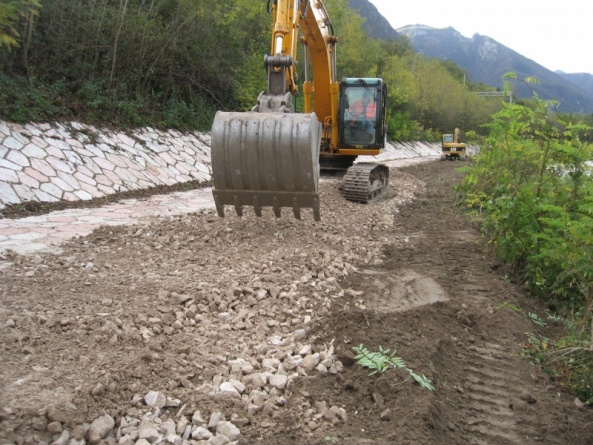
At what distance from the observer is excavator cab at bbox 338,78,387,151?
11.1 m

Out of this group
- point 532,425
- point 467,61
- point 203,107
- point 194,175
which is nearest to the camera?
point 532,425

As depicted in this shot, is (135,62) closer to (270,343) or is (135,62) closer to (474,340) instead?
(270,343)

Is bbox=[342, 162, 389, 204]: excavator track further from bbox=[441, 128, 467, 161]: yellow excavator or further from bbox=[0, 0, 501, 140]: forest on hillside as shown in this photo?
bbox=[441, 128, 467, 161]: yellow excavator

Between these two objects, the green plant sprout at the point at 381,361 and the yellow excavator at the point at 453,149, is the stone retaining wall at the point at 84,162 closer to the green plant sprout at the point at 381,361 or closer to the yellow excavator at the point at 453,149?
the green plant sprout at the point at 381,361

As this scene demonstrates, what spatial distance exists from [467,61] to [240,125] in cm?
20084

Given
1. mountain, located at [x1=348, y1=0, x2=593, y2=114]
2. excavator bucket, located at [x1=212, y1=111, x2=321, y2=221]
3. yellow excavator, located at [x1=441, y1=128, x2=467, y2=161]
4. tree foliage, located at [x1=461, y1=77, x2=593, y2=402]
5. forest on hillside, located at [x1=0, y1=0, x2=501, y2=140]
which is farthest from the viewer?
mountain, located at [x1=348, y1=0, x2=593, y2=114]

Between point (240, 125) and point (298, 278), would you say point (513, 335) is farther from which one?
point (240, 125)

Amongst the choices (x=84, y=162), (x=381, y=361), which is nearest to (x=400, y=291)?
(x=381, y=361)

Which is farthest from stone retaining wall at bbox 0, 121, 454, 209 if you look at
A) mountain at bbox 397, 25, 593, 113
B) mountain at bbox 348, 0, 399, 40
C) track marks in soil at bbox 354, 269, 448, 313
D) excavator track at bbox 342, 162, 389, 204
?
mountain at bbox 397, 25, 593, 113

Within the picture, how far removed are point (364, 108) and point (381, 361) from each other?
27.2ft

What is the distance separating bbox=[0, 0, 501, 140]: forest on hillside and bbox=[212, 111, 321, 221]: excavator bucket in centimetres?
237

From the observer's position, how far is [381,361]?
11.6 ft

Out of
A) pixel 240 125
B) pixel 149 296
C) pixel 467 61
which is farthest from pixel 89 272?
pixel 467 61

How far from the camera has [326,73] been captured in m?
10.6
